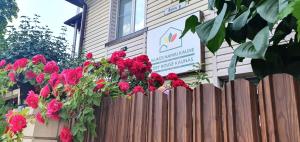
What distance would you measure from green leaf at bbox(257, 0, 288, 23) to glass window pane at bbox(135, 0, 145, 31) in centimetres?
429

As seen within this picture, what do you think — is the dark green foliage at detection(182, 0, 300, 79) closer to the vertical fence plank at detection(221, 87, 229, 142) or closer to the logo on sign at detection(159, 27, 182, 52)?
the vertical fence plank at detection(221, 87, 229, 142)

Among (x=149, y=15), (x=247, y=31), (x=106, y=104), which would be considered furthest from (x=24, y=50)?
(x=247, y=31)

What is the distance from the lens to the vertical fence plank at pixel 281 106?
98 centimetres

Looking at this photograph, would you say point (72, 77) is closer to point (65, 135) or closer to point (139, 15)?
point (65, 135)

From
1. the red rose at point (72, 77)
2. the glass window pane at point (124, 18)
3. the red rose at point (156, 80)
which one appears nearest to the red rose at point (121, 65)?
the red rose at point (156, 80)

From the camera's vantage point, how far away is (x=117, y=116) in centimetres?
180

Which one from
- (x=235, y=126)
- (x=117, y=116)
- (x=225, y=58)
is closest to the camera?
(x=235, y=126)

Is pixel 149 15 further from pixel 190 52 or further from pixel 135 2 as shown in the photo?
pixel 190 52

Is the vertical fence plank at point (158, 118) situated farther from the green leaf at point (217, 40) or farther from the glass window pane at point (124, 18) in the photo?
the glass window pane at point (124, 18)

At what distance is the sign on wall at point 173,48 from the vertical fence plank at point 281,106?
2.74 metres

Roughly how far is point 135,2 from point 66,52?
1.80 meters

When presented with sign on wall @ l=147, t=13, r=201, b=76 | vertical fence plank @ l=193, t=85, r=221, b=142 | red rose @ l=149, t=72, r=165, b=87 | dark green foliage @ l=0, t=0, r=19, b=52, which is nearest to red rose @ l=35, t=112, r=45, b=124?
red rose @ l=149, t=72, r=165, b=87

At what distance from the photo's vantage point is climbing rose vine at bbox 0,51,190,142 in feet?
6.03

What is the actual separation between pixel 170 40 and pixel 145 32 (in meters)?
0.67
